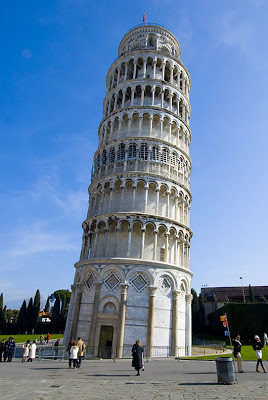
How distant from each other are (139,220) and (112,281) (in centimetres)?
631

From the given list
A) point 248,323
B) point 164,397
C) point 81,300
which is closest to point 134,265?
point 81,300

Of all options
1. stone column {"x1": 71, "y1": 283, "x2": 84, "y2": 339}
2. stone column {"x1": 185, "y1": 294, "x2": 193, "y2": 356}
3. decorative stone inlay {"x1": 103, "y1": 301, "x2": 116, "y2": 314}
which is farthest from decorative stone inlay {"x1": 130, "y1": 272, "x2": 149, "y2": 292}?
stone column {"x1": 185, "y1": 294, "x2": 193, "y2": 356}

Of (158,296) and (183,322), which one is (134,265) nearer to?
(158,296)

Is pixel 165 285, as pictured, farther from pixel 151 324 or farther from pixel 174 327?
pixel 151 324

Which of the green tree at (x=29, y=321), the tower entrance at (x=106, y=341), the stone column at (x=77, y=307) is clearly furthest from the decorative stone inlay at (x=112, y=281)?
the green tree at (x=29, y=321)

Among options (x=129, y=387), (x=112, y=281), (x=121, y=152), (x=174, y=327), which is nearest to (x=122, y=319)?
(x=112, y=281)

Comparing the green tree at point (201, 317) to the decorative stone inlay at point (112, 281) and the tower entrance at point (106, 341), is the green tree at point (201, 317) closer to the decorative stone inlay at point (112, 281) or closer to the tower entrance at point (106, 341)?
the tower entrance at point (106, 341)

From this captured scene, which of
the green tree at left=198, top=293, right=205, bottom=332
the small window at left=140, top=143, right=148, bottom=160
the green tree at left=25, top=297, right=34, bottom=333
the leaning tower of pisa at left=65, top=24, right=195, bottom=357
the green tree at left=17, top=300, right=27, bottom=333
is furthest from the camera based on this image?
the green tree at left=198, top=293, right=205, bottom=332

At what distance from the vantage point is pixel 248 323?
44500 millimetres

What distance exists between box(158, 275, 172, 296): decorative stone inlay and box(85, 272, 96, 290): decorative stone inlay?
250 inches

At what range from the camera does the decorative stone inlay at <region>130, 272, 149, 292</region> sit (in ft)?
89.8

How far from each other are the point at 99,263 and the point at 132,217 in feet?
17.8

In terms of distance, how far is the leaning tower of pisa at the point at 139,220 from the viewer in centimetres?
2670

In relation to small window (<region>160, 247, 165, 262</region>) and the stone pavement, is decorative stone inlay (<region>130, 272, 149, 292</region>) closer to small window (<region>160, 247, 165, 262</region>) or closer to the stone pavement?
small window (<region>160, 247, 165, 262</region>)
